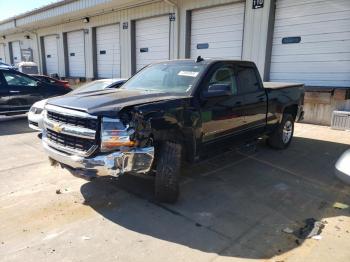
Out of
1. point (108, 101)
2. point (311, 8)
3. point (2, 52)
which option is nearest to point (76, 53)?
point (311, 8)

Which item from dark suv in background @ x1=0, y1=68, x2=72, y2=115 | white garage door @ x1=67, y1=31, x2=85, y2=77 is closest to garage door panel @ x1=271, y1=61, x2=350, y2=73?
dark suv in background @ x1=0, y1=68, x2=72, y2=115

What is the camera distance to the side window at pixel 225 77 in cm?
473

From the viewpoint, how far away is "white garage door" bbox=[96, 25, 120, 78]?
659 inches

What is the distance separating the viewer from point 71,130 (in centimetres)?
373

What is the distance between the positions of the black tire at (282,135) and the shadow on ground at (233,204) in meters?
0.78

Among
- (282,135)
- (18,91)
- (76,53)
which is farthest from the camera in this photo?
(76,53)

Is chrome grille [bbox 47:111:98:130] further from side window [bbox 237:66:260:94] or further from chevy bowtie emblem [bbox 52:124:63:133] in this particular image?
side window [bbox 237:66:260:94]

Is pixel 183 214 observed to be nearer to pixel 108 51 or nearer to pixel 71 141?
pixel 71 141

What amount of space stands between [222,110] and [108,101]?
175 centimetres

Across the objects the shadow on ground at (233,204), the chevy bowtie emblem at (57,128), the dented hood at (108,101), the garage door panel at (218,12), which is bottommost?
the shadow on ground at (233,204)

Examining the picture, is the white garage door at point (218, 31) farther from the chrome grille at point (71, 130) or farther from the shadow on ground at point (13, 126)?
the chrome grille at point (71, 130)

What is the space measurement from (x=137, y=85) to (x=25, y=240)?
9.24ft

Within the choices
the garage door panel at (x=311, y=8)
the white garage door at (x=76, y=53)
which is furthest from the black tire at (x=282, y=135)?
the white garage door at (x=76, y=53)

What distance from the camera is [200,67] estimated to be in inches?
184
